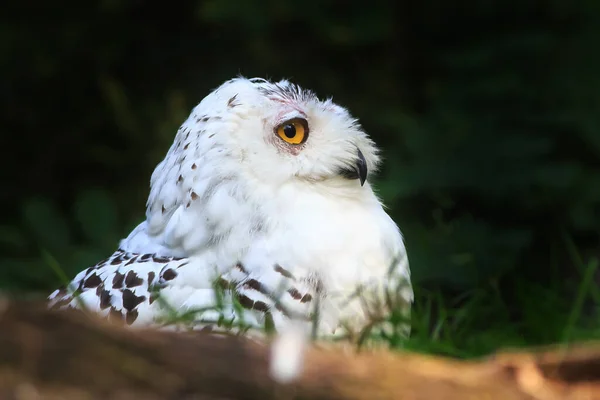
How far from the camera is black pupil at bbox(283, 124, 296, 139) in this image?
288 cm

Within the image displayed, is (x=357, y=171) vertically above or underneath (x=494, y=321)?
above

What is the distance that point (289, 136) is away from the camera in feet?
9.46

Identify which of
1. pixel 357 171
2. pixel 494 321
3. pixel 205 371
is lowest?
pixel 205 371

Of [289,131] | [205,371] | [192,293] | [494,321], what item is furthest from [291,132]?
[205,371]

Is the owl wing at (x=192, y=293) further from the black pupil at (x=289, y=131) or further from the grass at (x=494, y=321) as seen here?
the black pupil at (x=289, y=131)

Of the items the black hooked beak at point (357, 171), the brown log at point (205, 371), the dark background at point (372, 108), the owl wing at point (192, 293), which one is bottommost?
the brown log at point (205, 371)

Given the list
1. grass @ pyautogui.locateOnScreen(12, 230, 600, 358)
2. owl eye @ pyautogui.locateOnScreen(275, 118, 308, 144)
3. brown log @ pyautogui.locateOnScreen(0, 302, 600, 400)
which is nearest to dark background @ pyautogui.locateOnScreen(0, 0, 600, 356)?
grass @ pyautogui.locateOnScreen(12, 230, 600, 358)

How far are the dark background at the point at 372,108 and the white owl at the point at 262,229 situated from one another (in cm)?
92

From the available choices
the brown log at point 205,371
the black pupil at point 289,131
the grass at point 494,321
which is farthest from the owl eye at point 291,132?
the brown log at point 205,371

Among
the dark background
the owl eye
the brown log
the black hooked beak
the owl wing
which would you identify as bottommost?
the brown log

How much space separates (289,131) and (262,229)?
1.27 feet

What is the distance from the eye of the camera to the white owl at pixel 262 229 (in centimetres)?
247

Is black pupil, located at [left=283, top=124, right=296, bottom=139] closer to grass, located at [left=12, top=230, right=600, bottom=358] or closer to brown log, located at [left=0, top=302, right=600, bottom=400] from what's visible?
grass, located at [left=12, top=230, right=600, bottom=358]

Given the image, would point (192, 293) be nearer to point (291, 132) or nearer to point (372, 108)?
point (291, 132)
